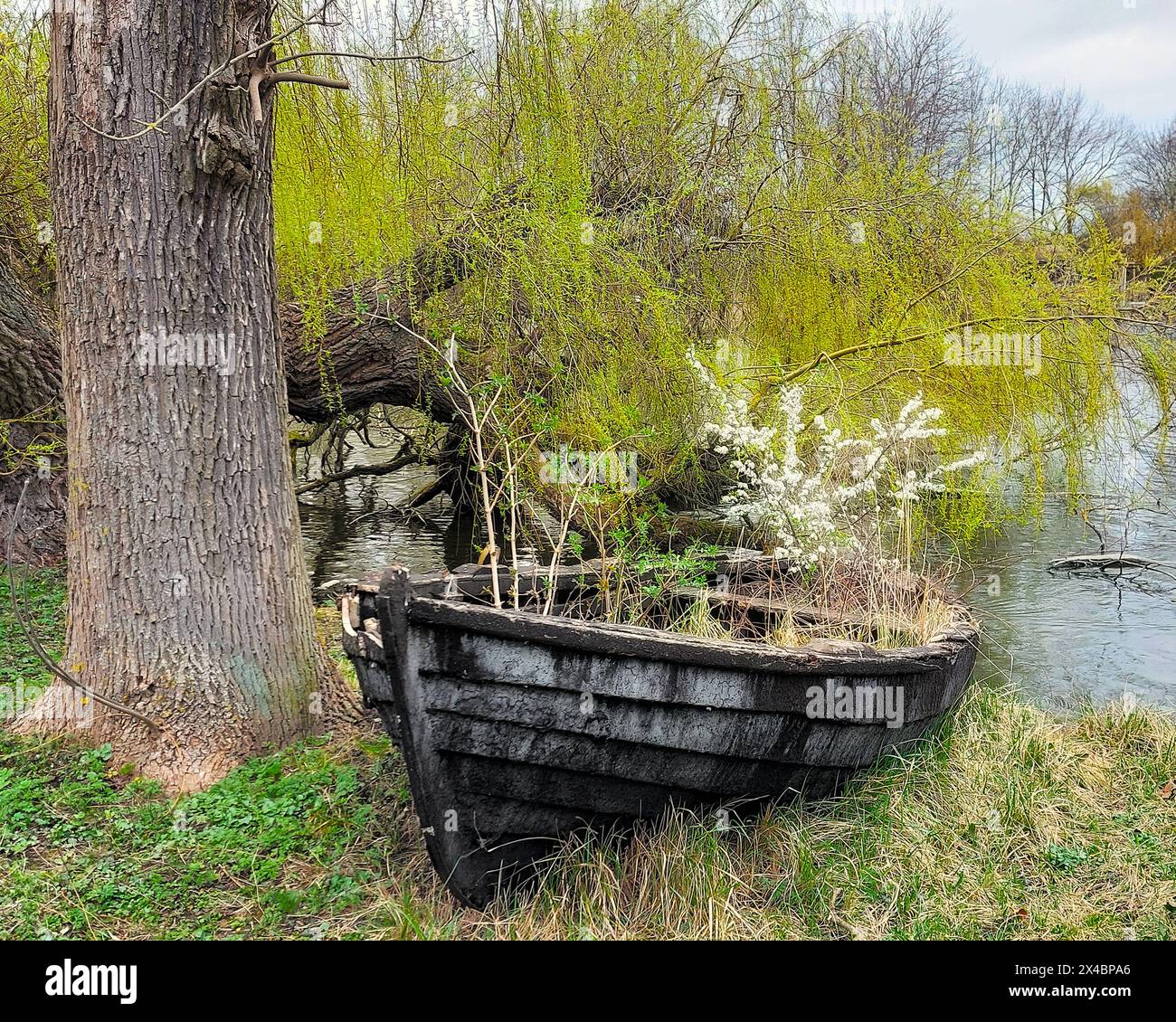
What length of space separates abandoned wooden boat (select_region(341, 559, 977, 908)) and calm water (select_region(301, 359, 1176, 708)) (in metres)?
3.39

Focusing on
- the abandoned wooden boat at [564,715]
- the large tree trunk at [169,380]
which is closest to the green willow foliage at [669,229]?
the large tree trunk at [169,380]

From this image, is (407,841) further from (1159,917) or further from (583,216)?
(583,216)

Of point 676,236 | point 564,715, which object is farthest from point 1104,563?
point 564,715

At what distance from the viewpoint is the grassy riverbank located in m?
3.09

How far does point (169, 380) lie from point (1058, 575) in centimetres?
783

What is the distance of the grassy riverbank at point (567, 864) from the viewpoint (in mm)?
3090

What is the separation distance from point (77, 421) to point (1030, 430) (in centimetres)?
562

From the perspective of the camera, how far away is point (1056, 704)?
6.06m

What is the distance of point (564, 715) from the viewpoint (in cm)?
296

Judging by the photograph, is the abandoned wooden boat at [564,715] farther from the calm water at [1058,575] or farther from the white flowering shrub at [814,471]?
the calm water at [1058,575]

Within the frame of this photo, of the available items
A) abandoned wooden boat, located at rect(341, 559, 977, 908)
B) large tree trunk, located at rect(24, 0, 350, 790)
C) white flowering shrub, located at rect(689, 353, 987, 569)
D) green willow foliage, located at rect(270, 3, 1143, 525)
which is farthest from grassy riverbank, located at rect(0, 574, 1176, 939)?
green willow foliage, located at rect(270, 3, 1143, 525)

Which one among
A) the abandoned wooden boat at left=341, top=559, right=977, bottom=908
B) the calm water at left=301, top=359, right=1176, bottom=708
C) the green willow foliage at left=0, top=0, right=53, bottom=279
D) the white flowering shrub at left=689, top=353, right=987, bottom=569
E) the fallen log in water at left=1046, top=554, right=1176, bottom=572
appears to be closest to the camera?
the abandoned wooden boat at left=341, top=559, right=977, bottom=908

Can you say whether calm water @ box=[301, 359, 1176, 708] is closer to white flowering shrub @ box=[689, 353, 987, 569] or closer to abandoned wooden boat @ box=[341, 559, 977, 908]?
white flowering shrub @ box=[689, 353, 987, 569]

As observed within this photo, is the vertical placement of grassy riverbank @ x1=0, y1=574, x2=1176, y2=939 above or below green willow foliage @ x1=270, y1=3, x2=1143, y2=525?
below
